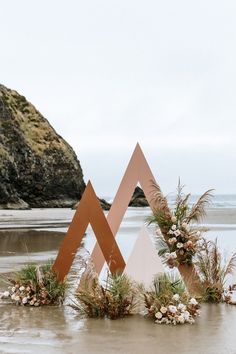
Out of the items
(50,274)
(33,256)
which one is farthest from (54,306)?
(33,256)

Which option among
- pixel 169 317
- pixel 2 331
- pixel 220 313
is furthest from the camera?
pixel 220 313

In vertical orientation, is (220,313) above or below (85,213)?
below

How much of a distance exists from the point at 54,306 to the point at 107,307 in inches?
43.5

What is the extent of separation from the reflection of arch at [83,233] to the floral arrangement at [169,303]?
3.56 feet

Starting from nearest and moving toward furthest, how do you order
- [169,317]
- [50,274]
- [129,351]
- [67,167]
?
[129,351], [169,317], [50,274], [67,167]

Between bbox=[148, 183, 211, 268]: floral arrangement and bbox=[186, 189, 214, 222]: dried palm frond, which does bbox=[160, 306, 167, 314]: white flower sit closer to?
bbox=[148, 183, 211, 268]: floral arrangement

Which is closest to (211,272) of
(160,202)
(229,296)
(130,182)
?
(229,296)

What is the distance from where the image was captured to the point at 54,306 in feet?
28.2

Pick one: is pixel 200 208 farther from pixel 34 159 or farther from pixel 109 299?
pixel 34 159

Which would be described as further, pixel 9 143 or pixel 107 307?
pixel 9 143

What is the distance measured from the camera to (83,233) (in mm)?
8922

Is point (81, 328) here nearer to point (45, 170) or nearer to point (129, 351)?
point (129, 351)

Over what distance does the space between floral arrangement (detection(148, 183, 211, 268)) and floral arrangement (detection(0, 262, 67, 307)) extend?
1.62 meters

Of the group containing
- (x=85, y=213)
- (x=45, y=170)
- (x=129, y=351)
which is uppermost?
(x=45, y=170)
